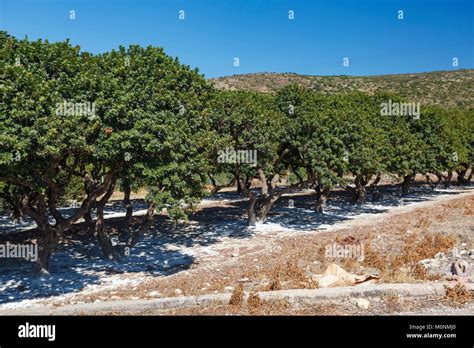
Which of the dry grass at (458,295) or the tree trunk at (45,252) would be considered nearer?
the dry grass at (458,295)

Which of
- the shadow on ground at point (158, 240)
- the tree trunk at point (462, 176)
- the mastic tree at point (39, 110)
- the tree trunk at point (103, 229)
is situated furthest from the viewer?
the tree trunk at point (462, 176)

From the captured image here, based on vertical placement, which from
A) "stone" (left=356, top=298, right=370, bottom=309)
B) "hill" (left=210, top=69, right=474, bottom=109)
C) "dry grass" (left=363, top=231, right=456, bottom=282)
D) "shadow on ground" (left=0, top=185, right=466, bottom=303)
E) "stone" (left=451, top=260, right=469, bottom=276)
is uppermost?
"hill" (left=210, top=69, right=474, bottom=109)

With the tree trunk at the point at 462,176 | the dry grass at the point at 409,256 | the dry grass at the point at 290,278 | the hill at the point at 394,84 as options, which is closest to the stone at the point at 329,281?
the dry grass at the point at 290,278

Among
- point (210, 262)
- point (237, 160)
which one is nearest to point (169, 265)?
point (210, 262)

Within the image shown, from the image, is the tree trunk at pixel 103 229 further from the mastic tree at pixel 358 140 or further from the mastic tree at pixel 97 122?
the mastic tree at pixel 358 140

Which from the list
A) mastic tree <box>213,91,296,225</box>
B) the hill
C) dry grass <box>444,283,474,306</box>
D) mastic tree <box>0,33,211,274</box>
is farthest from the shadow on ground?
the hill

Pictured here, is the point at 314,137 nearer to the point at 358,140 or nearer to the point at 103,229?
the point at 358,140

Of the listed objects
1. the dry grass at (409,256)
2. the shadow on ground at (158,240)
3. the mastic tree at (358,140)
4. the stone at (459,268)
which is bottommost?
the shadow on ground at (158,240)

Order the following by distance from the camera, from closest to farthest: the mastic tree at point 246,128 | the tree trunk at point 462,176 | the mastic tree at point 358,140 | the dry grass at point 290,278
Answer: the dry grass at point 290,278 < the mastic tree at point 246,128 < the mastic tree at point 358,140 < the tree trunk at point 462,176

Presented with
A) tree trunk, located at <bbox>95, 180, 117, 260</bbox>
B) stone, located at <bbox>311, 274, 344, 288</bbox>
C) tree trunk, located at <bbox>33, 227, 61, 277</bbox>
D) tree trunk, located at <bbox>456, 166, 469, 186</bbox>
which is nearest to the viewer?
stone, located at <bbox>311, 274, 344, 288</bbox>

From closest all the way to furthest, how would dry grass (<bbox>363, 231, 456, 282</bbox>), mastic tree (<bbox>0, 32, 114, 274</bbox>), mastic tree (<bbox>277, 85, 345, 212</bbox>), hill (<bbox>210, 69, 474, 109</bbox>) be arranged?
mastic tree (<bbox>0, 32, 114, 274</bbox>) → dry grass (<bbox>363, 231, 456, 282</bbox>) → mastic tree (<bbox>277, 85, 345, 212</bbox>) → hill (<bbox>210, 69, 474, 109</bbox>)

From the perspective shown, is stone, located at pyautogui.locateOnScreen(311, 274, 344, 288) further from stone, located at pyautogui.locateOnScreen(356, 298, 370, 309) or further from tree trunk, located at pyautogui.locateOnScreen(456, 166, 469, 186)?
tree trunk, located at pyautogui.locateOnScreen(456, 166, 469, 186)

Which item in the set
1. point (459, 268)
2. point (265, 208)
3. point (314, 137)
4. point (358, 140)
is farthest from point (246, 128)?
point (459, 268)
